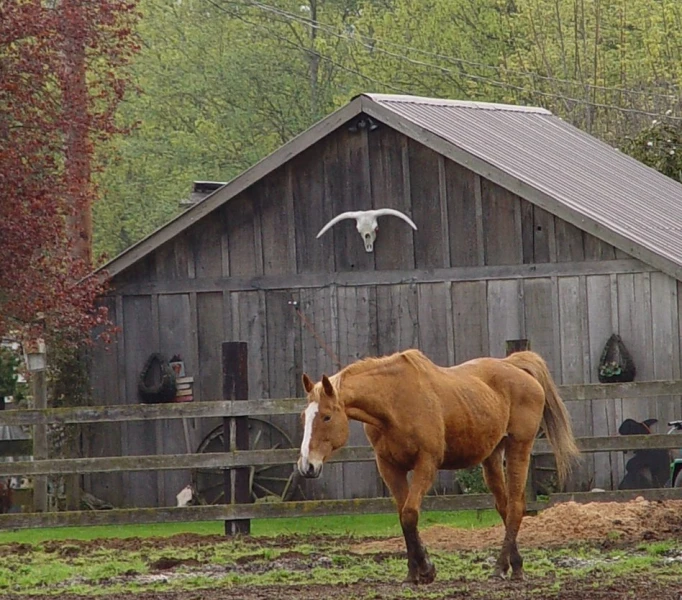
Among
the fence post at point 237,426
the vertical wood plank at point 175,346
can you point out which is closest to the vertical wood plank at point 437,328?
the vertical wood plank at point 175,346

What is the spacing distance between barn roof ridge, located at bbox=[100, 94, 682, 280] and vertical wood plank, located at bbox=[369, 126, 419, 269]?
33cm

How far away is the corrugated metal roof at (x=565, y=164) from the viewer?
1666 centimetres

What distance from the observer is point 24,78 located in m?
15.9

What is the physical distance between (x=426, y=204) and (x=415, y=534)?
7.93 m

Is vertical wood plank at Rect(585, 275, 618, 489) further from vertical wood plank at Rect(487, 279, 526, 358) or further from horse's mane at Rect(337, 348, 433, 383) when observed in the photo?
horse's mane at Rect(337, 348, 433, 383)

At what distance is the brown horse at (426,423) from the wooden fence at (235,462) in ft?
8.83

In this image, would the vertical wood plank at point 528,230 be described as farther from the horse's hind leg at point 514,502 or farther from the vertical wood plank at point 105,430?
the horse's hind leg at point 514,502

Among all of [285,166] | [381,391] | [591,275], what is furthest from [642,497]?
[285,166]

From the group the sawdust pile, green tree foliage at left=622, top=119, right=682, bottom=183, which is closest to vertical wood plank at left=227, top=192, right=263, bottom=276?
the sawdust pile

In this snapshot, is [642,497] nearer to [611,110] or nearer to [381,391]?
[381,391]

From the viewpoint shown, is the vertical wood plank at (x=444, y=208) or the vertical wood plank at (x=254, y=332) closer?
the vertical wood plank at (x=444, y=208)

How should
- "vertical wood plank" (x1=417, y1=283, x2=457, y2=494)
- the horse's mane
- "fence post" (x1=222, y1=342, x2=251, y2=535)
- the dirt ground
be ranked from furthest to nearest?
"vertical wood plank" (x1=417, y1=283, x2=457, y2=494), "fence post" (x1=222, y1=342, x2=251, y2=535), the horse's mane, the dirt ground

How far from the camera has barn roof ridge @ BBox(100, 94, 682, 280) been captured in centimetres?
1616

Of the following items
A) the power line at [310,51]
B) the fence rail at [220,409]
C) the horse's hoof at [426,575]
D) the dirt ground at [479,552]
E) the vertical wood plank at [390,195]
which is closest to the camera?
the dirt ground at [479,552]
